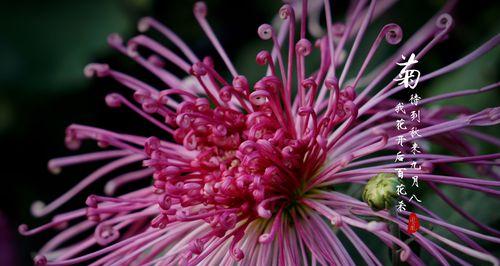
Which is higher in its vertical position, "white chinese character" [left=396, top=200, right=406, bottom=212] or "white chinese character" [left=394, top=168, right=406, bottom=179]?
"white chinese character" [left=394, top=168, right=406, bottom=179]

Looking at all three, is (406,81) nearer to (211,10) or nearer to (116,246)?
(116,246)

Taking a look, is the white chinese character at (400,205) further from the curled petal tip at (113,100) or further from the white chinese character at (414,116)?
the curled petal tip at (113,100)

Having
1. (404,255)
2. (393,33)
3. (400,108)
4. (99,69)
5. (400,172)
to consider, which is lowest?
(404,255)

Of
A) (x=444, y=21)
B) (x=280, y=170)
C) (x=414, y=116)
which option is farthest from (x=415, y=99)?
(x=280, y=170)

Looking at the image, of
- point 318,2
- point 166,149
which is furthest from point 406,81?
point 318,2

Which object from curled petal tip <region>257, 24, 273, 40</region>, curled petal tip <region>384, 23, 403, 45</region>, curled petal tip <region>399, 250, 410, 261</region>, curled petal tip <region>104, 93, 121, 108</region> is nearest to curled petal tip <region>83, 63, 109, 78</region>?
curled petal tip <region>104, 93, 121, 108</region>

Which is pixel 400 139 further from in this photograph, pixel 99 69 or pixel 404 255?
pixel 99 69

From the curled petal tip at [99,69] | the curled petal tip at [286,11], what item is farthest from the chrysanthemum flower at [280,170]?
the curled petal tip at [99,69]

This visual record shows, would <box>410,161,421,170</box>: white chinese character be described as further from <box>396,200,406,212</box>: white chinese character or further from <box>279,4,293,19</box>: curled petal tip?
<box>279,4,293,19</box>: curled petal tip
